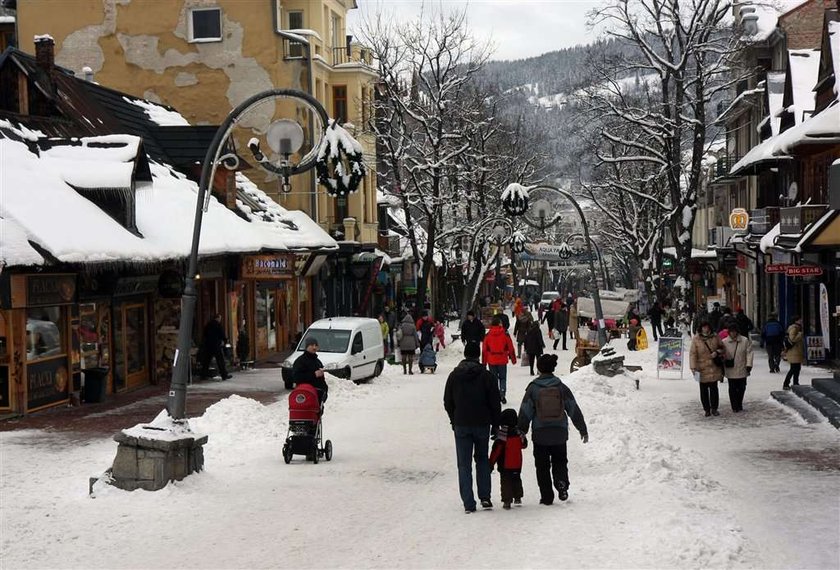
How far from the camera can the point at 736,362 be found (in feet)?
72.9

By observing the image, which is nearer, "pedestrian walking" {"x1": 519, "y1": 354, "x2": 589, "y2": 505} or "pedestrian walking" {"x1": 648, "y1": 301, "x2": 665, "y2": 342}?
"pedestrian walking" {"x1": 519, "y1": 354, "x2": 589, "y2": 505}

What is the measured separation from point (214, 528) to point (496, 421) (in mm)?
3225

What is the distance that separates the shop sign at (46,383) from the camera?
922 inches

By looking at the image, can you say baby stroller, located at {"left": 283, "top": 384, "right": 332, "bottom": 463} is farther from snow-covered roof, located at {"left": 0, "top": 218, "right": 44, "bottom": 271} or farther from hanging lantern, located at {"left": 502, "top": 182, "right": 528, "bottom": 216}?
hanging lantern, located at {"left": 502, "top": 182, "right": 528, "bottom": 216}

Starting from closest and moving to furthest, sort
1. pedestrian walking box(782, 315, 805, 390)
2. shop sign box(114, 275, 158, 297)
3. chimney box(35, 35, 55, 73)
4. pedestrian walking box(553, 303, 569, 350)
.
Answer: pedestrian walking box(782, 315, 805, 390), shop sign box(114, 275, 158, 297), chimney box(35, 35, 55, 73), pedestrian walking box(553, 303, 569, 350)

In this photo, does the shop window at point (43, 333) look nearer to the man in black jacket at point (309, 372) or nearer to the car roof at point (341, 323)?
the man in black jacket at point (309, 372)

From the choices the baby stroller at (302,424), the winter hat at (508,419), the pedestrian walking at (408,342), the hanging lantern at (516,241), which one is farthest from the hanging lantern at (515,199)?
the hanging lantern at (516,241)

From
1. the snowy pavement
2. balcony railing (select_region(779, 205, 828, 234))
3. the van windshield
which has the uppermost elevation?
balcony railing (select_region(779, 205, 828, 234))

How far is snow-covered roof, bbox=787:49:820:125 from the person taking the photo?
39.4 metres

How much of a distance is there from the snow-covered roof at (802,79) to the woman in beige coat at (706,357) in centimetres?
1900

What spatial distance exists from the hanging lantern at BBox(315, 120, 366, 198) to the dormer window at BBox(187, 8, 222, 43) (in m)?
30.4

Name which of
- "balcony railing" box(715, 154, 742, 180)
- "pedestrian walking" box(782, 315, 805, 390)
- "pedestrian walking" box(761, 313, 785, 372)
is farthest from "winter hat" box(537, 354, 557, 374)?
"balcony railing" box(715, 154, 742, 180)

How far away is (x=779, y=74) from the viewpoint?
→ 47.4 metres

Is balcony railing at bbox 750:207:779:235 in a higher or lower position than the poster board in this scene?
higher
